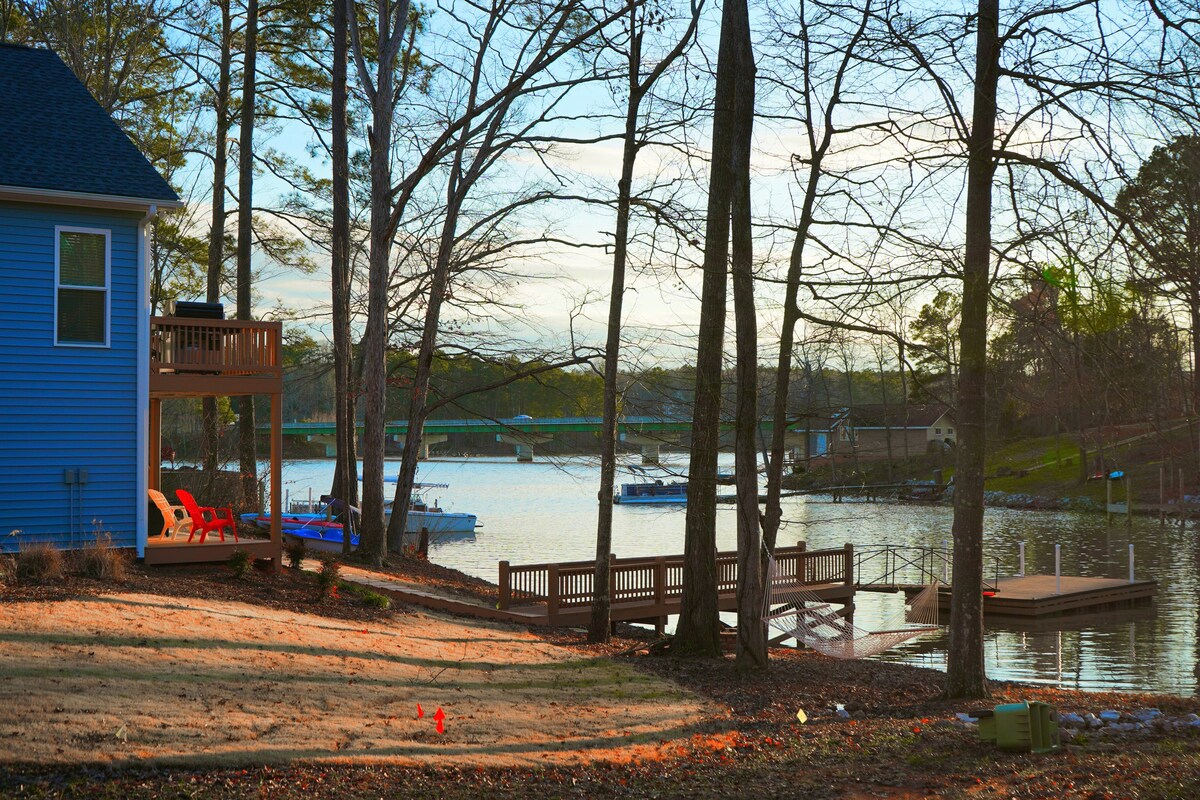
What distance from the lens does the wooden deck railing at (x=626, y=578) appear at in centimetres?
1698

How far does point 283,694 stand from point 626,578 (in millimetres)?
9639

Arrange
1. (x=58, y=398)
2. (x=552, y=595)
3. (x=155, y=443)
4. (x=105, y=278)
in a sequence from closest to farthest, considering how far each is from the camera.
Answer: (x=58, y=398)
(x=105, y=278)
(x=552, y=595)
(x=155, y=443)

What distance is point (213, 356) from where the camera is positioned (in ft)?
49.9

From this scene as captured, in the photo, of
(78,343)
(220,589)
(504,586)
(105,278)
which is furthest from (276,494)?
(504,586)

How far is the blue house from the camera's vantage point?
1356cm

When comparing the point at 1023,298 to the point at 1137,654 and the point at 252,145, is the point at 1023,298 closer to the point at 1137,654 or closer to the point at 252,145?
the point at 1137,654

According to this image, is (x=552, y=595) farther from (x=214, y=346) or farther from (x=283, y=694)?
(x=283, y=694)

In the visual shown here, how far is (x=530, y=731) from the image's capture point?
9031 mm

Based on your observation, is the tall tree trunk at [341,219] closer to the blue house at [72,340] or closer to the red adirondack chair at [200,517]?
the red adirondack chair at [200,517]

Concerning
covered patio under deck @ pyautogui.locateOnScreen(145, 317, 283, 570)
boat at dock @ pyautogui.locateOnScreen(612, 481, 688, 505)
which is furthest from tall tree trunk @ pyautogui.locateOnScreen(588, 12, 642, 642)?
boat at dock @ pyautogui.locateOnScreen(612, 481, 688, 505)

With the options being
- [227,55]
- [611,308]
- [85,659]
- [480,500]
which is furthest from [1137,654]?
[480,500]

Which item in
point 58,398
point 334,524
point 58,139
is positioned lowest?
point 334,524

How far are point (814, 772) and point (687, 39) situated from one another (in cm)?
1070

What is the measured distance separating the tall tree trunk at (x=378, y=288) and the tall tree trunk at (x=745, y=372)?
924 cm
